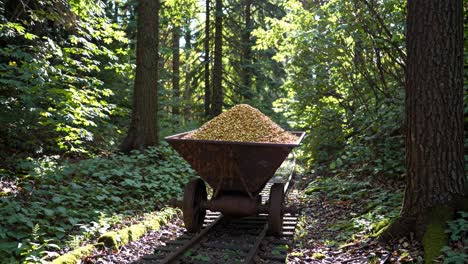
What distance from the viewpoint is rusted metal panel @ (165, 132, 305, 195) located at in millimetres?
6043

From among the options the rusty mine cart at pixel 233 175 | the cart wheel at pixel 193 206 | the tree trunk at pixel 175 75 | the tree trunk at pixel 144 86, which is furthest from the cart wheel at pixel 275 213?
the tree trunk at pixel 175 75

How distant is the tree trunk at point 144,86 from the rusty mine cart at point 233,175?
14.6 ft

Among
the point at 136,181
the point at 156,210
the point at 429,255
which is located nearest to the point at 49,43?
the point at 136,181

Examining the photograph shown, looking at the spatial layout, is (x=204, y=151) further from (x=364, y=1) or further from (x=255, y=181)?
(x=364, y=1)

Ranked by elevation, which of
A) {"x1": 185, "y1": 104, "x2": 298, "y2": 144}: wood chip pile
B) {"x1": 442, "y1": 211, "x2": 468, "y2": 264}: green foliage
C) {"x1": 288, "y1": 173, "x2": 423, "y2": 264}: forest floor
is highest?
{"x1": 185, "y1": 104, "x2": 298, "y2": 144}: wood chip pile

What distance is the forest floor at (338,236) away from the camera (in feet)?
15.9

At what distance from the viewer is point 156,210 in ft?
26.6

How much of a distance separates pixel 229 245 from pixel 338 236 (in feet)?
5.38

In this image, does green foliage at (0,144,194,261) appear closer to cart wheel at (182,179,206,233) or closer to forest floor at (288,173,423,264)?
cart wheel at (182,179,206,233)

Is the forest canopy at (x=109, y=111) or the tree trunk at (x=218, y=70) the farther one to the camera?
the tree trunk at (x=218, y=70)

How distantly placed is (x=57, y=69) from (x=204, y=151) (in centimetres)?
389

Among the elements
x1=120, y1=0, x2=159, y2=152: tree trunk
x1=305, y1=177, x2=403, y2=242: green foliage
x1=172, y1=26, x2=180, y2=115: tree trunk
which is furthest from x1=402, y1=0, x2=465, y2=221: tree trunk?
x1=172, y1=26, x2=180, y2=115: tree trunk

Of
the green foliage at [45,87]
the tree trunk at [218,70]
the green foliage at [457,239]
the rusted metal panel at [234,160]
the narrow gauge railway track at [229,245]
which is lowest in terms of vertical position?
the narrow gauge railway track at [229,245]

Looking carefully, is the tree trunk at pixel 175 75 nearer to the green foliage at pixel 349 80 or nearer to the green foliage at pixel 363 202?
the green foliage at pixel 349 80
